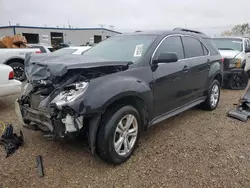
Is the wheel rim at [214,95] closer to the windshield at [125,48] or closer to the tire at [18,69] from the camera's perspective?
the windshield at [125,48]

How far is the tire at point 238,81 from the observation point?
7.94 meters

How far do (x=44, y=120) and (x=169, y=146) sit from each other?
187cm

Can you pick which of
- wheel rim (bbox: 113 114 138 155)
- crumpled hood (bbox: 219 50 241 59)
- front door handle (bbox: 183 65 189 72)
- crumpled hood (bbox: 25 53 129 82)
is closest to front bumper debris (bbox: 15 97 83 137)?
crumpled hood (bbox: 25 53 129 82)

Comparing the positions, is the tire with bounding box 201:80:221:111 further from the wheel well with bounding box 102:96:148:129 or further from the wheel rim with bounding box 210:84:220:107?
the wheel well with bounding box 102:96:148:129

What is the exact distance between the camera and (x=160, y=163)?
314cm

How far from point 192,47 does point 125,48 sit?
4.99 feet

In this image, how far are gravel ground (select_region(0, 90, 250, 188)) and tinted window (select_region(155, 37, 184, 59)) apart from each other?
139cm

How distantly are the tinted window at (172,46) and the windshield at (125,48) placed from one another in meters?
0.20

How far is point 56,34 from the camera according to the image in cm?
2778

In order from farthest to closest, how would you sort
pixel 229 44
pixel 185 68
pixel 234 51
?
pixel 229 44, pixel 234 51, pixel 185 68

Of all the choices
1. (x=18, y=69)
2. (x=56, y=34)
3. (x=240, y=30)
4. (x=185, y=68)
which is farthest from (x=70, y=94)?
(x=240, y=30)

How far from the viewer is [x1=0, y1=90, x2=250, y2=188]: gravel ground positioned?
109 inches

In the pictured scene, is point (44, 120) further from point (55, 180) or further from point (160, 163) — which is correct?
point (160, 163)

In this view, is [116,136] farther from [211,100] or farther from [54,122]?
[211,100]
